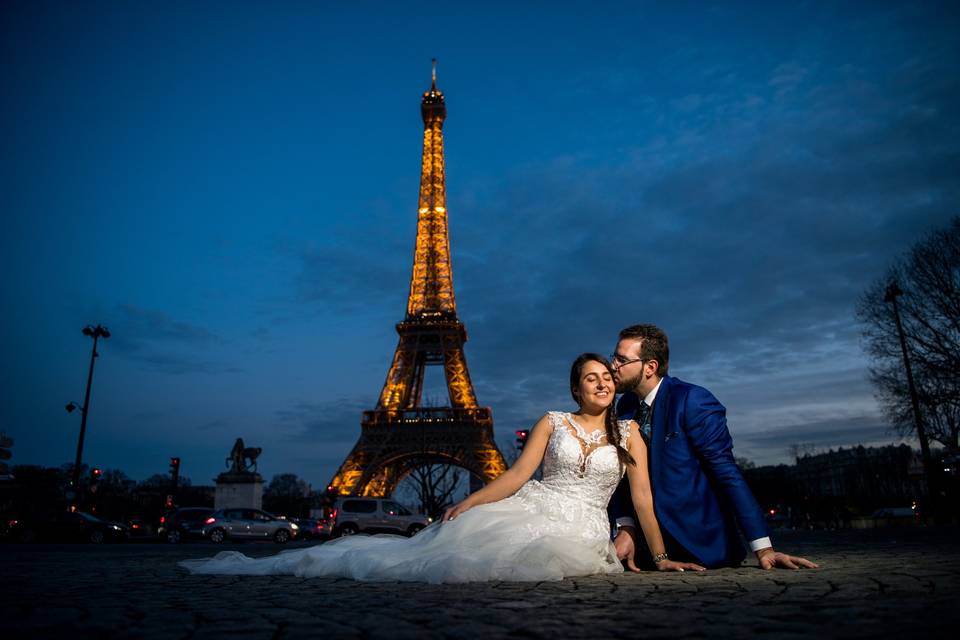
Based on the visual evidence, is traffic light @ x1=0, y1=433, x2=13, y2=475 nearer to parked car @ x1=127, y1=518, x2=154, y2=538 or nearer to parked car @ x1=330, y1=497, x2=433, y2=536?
parked car @ x1=330, y1=497, x2=433, y2=536

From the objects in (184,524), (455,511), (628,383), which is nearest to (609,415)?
(628,383)

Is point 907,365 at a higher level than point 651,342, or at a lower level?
higher

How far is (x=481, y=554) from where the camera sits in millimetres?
4652

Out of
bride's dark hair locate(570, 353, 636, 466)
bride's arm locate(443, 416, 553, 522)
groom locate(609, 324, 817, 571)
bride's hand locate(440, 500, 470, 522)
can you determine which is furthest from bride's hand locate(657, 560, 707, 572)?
bride's hand locate(440, 500, 470, 522)

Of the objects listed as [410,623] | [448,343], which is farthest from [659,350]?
[448,343]

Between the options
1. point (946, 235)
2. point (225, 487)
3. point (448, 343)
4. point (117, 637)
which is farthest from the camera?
point (448, 343)

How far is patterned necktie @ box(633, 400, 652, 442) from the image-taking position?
566cm

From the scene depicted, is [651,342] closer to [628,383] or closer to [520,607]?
[628,383]

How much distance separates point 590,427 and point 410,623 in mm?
3023

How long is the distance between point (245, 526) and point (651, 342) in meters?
21.8

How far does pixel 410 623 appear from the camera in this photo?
282cm

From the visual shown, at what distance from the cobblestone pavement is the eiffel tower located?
33718mm

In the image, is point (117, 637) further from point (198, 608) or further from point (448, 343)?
point (448, 343)

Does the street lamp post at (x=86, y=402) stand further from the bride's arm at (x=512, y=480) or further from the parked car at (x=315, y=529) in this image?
the bride's arm at (x=512, y=480)
